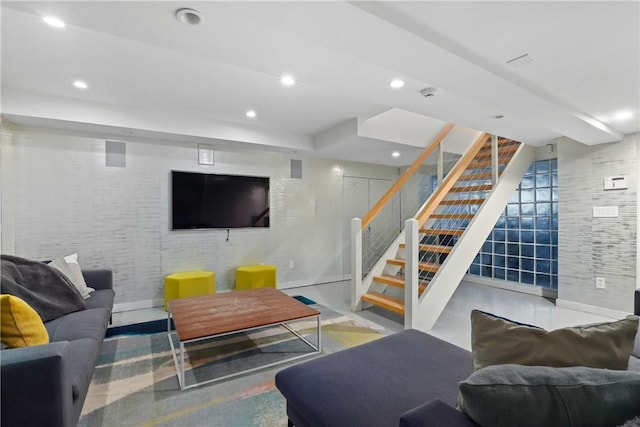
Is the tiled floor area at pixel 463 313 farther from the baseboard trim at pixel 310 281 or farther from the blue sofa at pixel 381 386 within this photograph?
the blue sofa at pixel 381 386

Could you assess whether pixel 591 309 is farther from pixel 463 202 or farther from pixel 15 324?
pixel 15 324

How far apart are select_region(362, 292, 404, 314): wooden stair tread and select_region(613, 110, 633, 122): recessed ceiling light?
2769 millimetres

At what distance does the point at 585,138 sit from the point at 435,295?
2514 mm

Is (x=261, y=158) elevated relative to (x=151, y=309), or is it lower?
elevated

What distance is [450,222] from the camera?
4352mm

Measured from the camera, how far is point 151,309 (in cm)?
385

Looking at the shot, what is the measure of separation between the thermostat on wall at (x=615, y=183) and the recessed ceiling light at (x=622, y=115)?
2.85ft

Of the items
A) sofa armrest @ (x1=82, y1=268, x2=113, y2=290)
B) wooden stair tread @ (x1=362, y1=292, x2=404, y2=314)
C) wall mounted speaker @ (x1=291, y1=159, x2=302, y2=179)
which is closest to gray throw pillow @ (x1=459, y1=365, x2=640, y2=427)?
wooden stair tread @ (x1=362, y1=292, x2=404, y2=314)

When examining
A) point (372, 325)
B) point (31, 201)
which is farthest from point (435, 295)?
point (31, 201)

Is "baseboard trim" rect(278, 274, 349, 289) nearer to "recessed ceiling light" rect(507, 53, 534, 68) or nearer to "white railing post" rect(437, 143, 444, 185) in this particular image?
"white railing post" rect(437, 143, 444, 185)

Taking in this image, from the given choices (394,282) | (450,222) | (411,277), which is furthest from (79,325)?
(450,222)

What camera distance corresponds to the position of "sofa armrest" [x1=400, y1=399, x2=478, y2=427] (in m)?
0.92

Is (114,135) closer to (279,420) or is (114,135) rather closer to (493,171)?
(279,420)

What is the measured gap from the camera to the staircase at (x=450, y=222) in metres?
3.40
